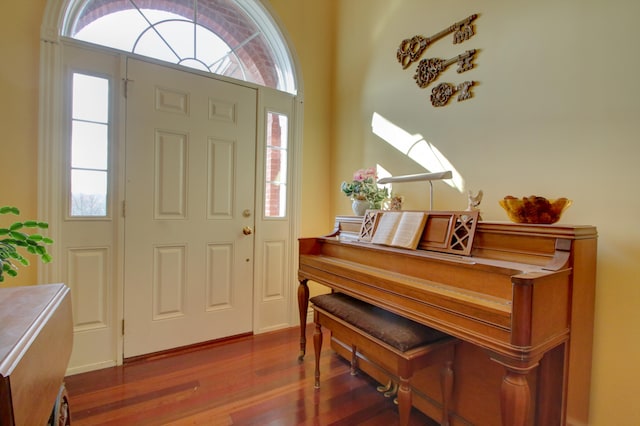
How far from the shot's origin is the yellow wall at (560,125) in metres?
1.27

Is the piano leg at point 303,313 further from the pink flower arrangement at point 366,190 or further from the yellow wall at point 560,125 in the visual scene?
the yellow wall at point 560,125

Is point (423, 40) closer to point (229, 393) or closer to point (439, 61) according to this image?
point (439, 61)

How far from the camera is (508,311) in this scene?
1.01 meters

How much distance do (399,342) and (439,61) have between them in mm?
1717

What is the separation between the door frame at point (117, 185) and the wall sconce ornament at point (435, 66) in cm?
115

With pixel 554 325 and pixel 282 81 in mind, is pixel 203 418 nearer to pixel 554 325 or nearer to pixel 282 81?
pixel 554 325

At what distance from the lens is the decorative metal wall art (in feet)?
5.96

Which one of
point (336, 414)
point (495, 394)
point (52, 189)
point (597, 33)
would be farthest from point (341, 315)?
point (52, 189)

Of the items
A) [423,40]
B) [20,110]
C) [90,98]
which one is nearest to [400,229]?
[423,40]

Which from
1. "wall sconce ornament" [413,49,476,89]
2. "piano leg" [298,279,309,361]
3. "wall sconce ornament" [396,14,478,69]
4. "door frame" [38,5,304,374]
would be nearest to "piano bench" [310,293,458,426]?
"piano leg" [298,279,309,361]

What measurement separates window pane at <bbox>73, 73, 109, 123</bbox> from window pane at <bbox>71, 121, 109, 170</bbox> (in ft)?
0.18

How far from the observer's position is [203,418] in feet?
5.25

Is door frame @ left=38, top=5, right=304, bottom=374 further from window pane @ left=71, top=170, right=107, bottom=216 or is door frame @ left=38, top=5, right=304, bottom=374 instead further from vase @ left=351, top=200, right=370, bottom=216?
vase @ left=351, top=200, right=370, bottom=216

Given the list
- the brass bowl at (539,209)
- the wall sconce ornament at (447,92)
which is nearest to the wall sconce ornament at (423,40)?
the wall sconce ornament at (447,92)
